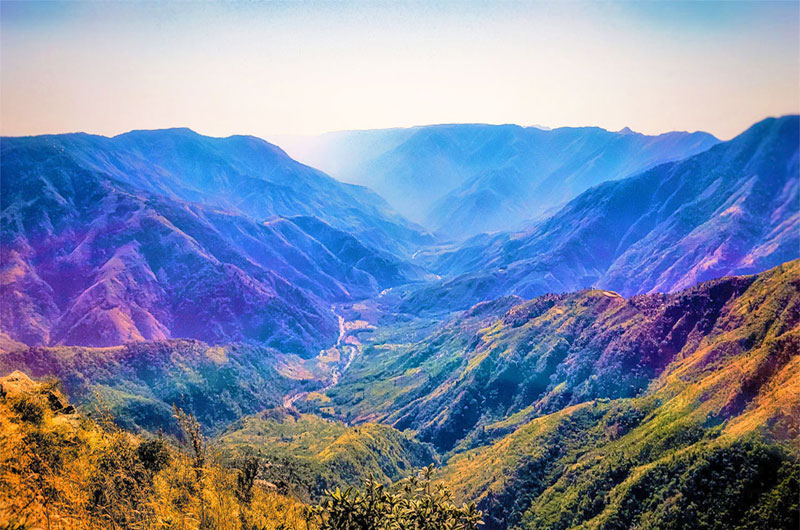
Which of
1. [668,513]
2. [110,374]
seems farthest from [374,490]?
[110,374]

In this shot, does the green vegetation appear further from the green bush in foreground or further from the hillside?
the hillside

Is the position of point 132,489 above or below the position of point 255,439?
above

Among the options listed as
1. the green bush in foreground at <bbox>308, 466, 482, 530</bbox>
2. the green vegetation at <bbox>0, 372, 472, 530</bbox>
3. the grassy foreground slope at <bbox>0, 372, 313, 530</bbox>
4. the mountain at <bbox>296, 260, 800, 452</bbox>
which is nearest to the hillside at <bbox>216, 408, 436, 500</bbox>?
the mountain at <bbox>296, 260, 800, 452</bbox>

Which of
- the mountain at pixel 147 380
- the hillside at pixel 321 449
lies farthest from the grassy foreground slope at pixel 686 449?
the mountain at pixel 147 380

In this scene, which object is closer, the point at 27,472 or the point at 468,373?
the point at 27,472

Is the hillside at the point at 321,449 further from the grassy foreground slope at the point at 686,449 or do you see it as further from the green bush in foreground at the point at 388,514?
the green bush in foreground at the point at 388,514

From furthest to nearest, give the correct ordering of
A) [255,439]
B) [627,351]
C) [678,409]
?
[255,439], [627,351], [678,409]

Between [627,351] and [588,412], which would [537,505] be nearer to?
[588,412]

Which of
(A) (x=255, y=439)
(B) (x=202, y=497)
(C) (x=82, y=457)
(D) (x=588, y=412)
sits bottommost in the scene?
Answer: (A) (x=255, y=439)
